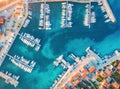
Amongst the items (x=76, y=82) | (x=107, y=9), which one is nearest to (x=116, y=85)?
(x=76, y=82)

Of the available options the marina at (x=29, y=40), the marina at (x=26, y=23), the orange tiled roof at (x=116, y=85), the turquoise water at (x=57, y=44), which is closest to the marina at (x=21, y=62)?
the turquoise water at (x=57, y=44)

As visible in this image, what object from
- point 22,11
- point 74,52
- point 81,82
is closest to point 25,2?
point 22,11

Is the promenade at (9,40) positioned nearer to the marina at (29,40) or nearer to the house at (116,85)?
the marina at (29,40)

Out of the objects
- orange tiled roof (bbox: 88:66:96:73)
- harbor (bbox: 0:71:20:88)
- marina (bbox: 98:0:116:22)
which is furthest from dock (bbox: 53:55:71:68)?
marina (bbox: 98:0:116:22)

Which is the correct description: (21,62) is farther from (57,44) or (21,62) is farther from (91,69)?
(91,69)

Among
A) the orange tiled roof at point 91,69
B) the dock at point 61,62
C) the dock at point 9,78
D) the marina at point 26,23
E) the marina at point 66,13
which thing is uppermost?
the marina at point 66,13

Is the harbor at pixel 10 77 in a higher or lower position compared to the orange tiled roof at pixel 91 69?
lower

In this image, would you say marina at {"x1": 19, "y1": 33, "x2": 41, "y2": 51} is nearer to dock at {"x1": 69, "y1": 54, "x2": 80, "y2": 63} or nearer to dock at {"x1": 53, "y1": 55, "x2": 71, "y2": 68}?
dock at {"x1": 53, "y1": 55, "x2": 71, "y2": 68}

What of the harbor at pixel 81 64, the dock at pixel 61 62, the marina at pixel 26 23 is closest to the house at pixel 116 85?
the harbor at pixel 81 64

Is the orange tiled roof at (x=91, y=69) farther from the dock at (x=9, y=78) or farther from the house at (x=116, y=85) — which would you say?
the dock at (x=9, y=78)
